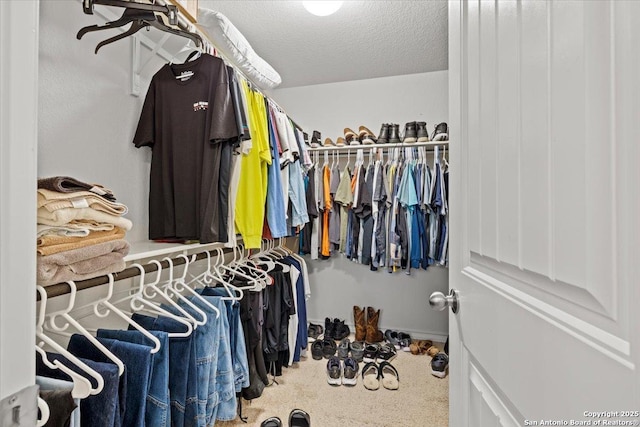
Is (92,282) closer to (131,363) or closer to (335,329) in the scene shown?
(131,363)

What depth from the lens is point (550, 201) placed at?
0.42 metres

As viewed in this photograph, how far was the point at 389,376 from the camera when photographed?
2.16 metres

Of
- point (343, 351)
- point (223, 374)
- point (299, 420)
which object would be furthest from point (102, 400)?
point (343, 351)

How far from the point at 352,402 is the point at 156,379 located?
1.38 metres

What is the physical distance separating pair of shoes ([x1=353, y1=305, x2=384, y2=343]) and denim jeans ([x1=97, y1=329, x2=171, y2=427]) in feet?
7.12

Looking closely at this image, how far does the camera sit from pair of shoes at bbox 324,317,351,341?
2.94 meters

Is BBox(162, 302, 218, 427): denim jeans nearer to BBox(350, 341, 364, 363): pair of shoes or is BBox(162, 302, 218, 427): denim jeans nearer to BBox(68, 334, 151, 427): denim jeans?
BBox(68, 334, 151, 427): denim jeans

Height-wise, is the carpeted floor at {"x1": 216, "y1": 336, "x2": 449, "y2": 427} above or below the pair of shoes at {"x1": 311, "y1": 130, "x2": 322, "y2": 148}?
below

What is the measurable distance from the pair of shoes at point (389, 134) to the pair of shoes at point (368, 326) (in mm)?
1600

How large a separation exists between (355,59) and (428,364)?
2.61 meters

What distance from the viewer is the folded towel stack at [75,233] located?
30.2 inches

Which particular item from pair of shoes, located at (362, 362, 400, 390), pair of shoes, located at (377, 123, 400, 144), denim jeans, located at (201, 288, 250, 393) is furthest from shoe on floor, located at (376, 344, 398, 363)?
pair of shoes, located at (377, 123, 400, 144)

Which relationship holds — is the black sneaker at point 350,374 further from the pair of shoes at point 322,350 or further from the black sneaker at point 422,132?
the black sneaker at point 422,132

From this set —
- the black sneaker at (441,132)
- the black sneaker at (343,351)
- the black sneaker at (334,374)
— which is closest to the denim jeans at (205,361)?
the black sneaker at (334,374)
